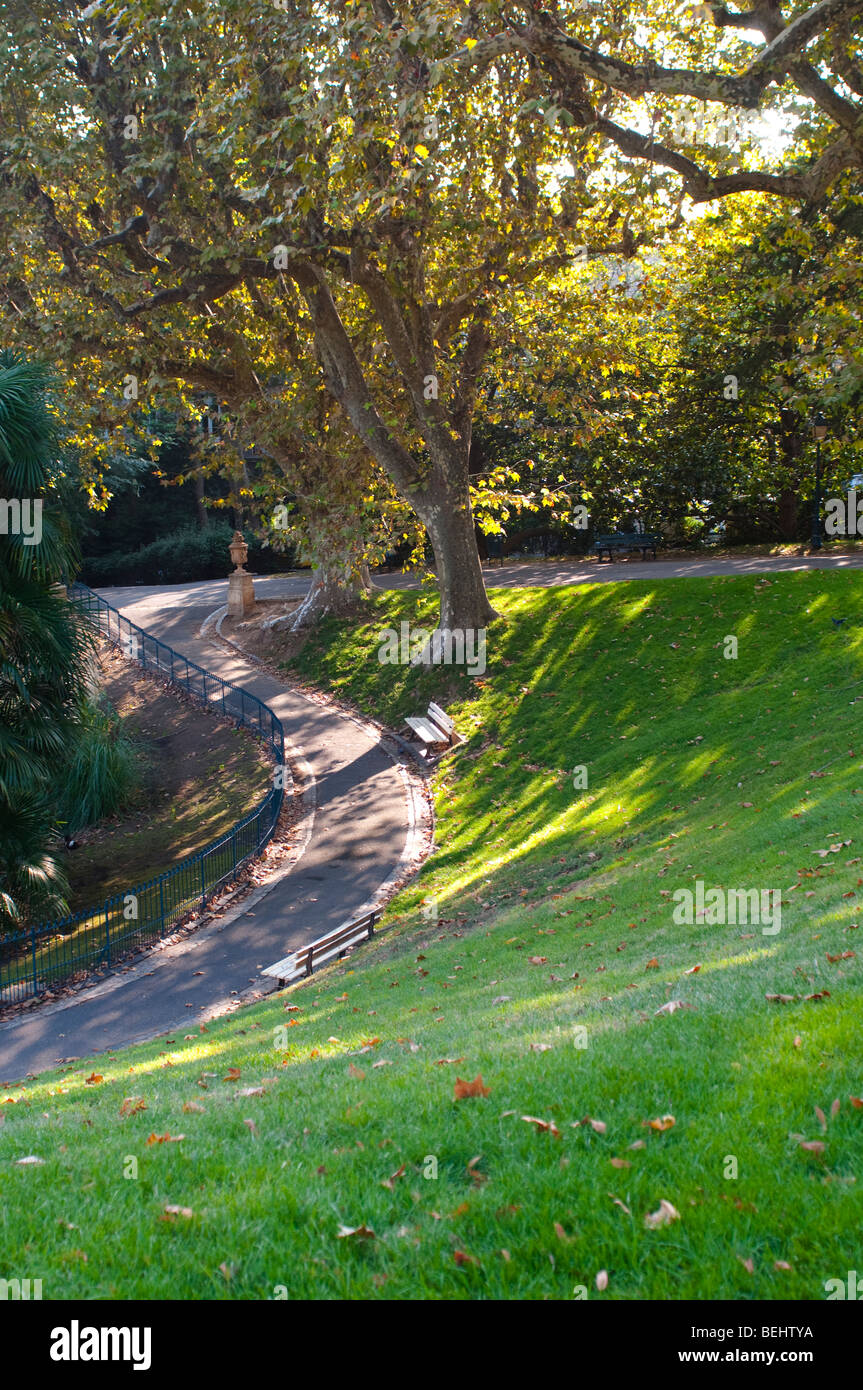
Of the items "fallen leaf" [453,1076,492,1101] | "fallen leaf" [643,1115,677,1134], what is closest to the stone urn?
"fallen leaf" [453,1076,492,1101]

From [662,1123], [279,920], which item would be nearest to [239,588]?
[279,920]

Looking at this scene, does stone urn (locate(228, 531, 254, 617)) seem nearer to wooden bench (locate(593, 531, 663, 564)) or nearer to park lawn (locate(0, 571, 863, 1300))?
wooden bench (locate(593, 531, 663, 564))

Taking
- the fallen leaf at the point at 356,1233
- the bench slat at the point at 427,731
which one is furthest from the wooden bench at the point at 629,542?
the fallen leaf at the point at 356,1233

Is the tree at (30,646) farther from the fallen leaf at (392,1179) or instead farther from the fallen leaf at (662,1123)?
the fallen leaf at (662,1123)

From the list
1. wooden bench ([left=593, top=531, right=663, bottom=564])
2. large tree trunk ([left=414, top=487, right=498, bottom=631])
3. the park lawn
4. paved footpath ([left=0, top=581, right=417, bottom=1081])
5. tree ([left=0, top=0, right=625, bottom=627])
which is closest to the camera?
the park lawn

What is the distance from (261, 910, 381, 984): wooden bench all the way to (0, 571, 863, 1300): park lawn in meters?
0.28

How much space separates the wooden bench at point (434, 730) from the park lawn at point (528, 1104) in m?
6.16

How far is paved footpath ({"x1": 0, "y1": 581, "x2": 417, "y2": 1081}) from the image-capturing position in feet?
39.4

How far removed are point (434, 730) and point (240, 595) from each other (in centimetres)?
1495

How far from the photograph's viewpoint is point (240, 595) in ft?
111

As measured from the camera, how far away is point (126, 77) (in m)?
18.9

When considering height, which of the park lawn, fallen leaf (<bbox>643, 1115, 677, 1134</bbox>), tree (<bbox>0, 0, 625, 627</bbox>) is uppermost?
tree (<bbox>0, 0, 625, 627</bbox>)

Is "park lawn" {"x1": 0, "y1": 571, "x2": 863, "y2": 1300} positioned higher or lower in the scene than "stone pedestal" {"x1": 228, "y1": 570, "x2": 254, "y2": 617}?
lower
